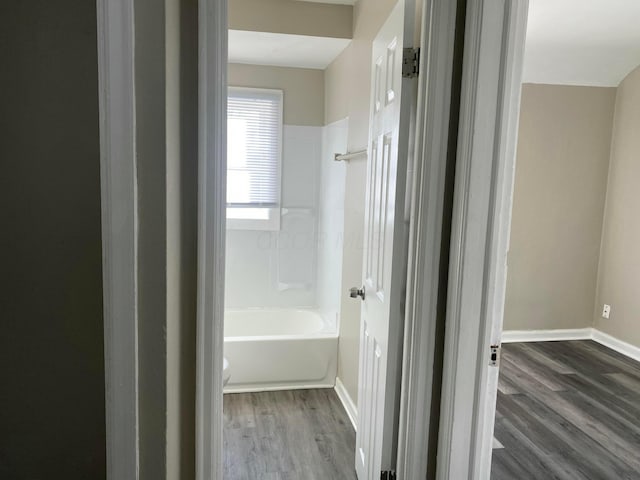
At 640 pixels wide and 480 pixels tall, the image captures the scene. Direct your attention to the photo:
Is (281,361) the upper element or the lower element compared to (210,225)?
lower

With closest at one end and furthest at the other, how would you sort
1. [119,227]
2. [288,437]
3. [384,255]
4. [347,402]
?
[119,227] < [384,255] < [288,437] < [347,402]

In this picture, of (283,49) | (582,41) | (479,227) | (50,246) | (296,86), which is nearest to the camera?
(50,246)

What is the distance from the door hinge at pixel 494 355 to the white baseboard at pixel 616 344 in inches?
129

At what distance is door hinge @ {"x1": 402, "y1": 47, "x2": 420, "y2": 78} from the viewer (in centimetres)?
161

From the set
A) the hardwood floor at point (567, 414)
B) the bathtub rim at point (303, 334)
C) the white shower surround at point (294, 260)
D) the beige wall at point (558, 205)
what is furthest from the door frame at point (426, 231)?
the beige wall at point (558, 205)

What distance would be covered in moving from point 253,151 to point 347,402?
2144 millimetres

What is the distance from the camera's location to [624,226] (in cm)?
422

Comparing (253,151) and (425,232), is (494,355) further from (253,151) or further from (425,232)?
(253,151)

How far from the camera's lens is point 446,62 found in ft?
4.79

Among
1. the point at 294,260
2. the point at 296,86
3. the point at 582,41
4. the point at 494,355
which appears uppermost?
the point at 582,41

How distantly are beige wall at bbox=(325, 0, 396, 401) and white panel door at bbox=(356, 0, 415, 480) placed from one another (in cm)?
68

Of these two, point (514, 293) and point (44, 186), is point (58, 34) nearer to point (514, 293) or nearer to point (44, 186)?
point (44, 186)

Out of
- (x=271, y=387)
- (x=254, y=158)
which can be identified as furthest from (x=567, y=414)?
(x=254, y=158)

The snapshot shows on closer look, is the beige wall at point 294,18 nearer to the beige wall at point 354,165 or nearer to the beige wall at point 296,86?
the beige wall at point 354,165
